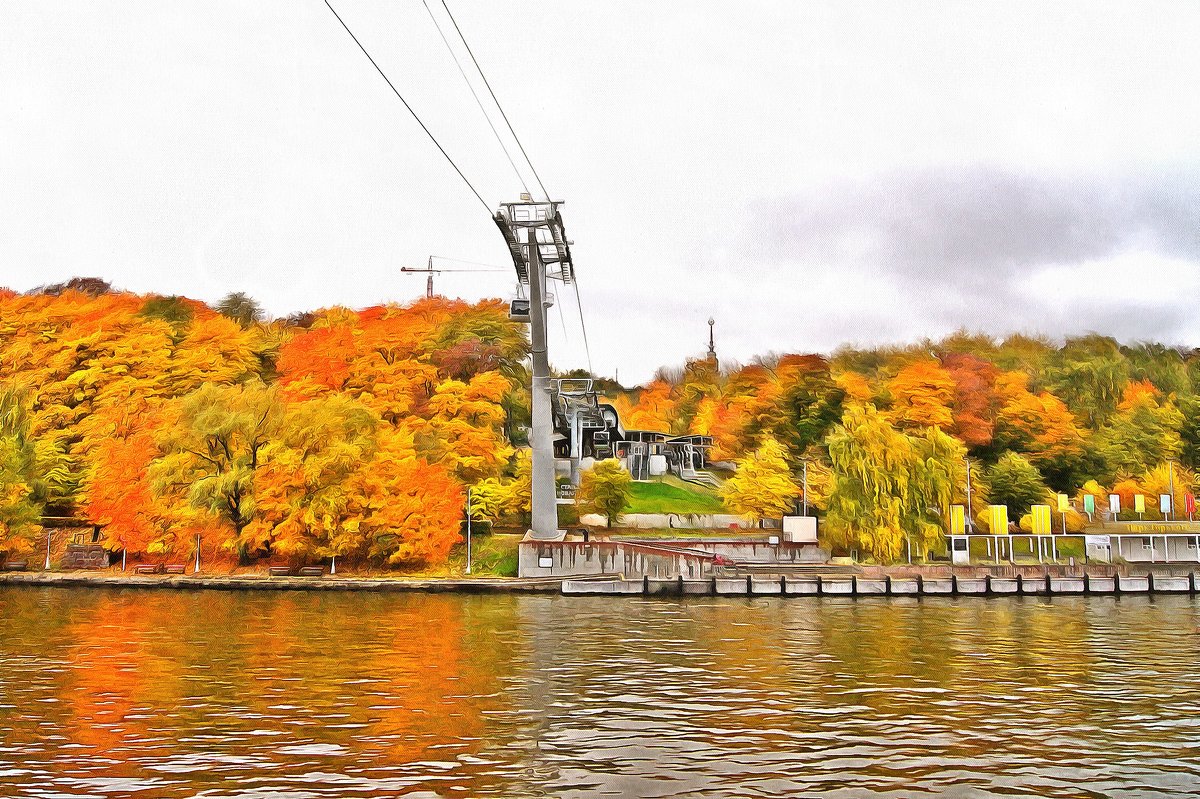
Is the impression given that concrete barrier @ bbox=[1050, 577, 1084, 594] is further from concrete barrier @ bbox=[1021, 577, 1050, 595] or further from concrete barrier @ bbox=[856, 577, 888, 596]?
concrete barrier @ bbox=[856, 577, 888, 596]

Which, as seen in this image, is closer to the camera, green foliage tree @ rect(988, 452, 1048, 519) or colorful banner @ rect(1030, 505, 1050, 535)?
colorful banner @ rect(1030, 505, 1050, 535)

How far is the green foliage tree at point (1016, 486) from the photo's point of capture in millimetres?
60125

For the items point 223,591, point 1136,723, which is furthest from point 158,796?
point 223,591

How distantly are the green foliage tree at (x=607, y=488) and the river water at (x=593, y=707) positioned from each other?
80.1 feet

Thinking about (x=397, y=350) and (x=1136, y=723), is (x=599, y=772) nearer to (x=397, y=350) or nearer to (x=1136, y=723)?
(x=1136, y=723)

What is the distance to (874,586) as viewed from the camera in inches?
1535

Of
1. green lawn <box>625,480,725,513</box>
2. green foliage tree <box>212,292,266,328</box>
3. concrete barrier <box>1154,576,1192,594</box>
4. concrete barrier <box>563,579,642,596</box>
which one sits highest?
green foliage tree <box>212,292,266,328</box>

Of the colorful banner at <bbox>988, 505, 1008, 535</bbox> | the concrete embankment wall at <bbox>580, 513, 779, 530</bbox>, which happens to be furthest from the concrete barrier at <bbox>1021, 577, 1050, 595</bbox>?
the concrete embankment wall at <bbox>580, 513, 779, 530</bbox>

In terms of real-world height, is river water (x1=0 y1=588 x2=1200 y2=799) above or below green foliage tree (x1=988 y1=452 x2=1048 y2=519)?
below

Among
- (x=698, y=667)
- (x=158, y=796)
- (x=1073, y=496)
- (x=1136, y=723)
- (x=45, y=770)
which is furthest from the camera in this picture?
(x=1073, y=496)

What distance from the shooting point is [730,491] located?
186 ft

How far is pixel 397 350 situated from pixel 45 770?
142ft

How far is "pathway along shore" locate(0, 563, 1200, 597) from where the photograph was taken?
3894cm

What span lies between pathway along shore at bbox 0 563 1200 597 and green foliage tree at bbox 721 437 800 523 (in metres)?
14.2
